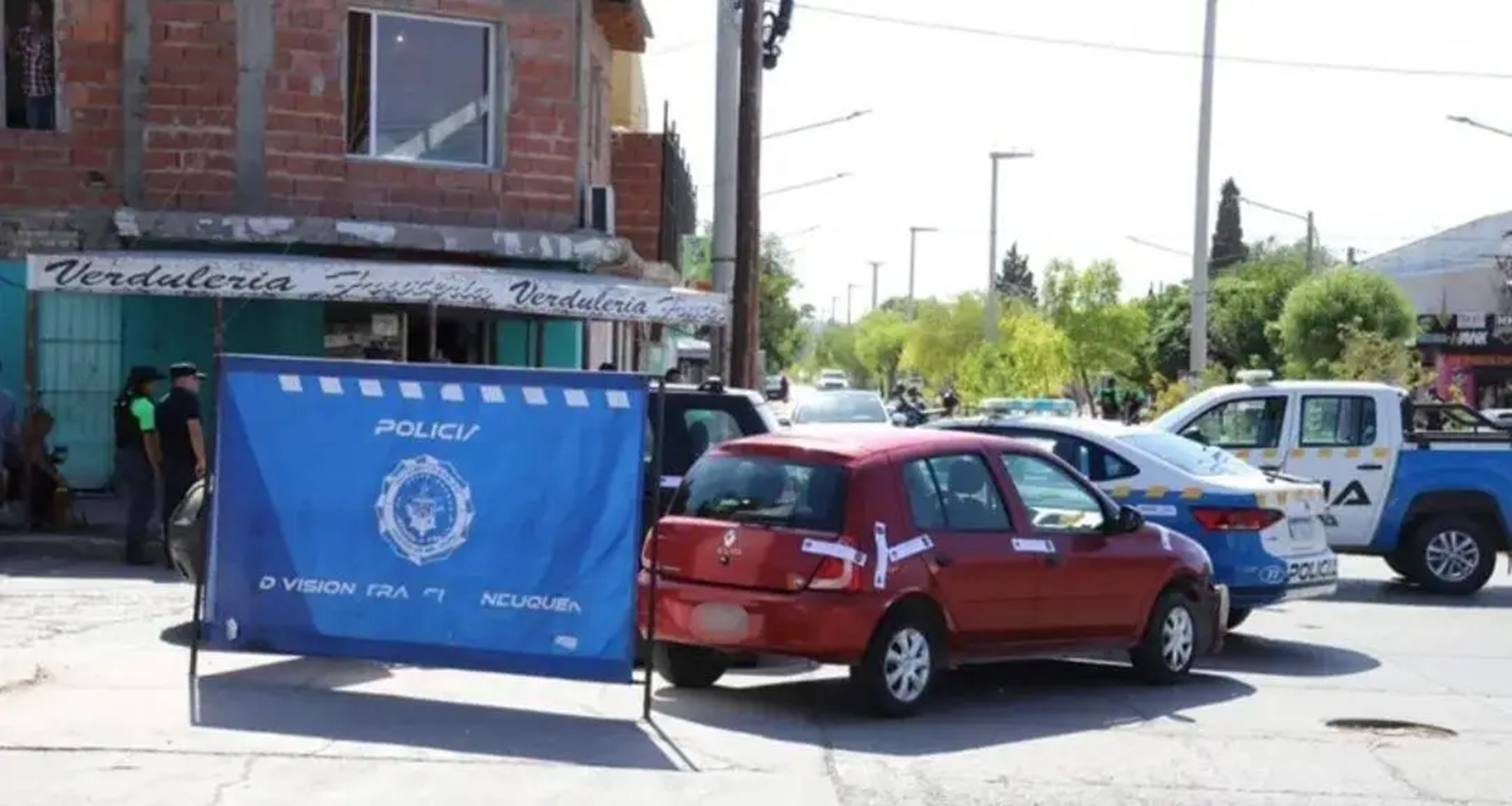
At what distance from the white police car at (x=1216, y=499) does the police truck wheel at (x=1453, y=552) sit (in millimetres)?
3422

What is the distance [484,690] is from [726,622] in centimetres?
154

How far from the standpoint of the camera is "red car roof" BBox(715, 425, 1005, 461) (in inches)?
406

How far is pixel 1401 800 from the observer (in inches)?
346

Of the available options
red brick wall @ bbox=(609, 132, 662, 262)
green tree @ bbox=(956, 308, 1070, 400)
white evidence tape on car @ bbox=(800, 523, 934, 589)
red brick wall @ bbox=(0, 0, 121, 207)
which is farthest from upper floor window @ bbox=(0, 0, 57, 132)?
green tree @ bbox=(956, 308, 1070, 400)

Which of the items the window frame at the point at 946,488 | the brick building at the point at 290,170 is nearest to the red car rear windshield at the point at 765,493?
the window frame at the point at 946,488

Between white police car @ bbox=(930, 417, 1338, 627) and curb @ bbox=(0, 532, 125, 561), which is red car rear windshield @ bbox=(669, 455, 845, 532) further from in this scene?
curb @ bbox=(0, 532, 125, 561)

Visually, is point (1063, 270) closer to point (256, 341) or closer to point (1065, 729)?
point (256, 341)

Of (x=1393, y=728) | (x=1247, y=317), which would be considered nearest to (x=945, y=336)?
(x=1247, y=317)

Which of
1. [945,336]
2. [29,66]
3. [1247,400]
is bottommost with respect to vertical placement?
[1247,400]

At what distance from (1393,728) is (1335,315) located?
52.0m

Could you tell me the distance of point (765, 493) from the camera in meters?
10.4

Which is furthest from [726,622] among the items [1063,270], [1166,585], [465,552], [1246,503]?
[1063,270]

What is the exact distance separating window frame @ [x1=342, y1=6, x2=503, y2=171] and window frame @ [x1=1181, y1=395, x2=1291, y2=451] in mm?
8038

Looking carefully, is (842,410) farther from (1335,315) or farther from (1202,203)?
(1335,315)
